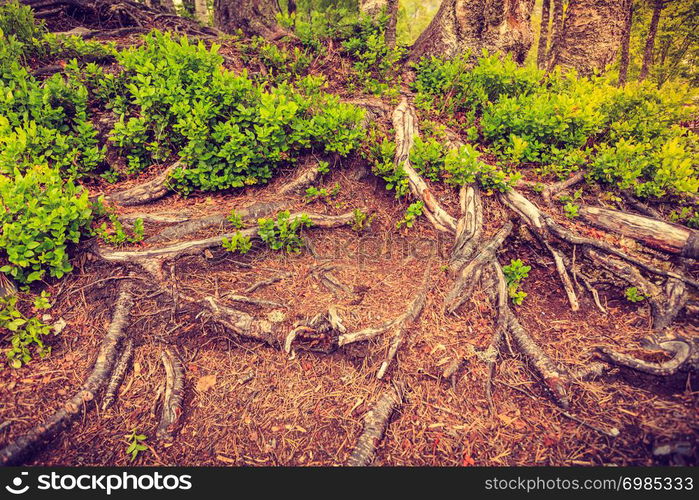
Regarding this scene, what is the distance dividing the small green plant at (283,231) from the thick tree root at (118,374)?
172 cm

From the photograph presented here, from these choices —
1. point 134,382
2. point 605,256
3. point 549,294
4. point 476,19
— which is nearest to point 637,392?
point 549,294

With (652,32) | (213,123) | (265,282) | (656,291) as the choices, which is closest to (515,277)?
(656,291)

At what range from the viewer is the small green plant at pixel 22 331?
2.98 metres

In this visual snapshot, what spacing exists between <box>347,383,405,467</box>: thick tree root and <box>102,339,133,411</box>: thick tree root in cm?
220

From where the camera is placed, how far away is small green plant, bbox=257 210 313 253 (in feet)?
12.5

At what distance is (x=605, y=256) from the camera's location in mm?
3662

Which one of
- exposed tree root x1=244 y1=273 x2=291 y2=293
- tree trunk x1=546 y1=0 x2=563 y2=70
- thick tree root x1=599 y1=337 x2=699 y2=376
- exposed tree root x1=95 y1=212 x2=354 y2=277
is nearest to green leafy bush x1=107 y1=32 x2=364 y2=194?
exposed tree root x1=95 y1=212 x2=354 y2=277

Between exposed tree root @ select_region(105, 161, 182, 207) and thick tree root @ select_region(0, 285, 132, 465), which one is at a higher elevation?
exposed tree root @ select_region(105, 161, 182, 207)

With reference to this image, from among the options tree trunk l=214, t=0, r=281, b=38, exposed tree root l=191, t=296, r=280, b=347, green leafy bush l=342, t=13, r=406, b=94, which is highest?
tree trunk l=214, t=0, r=281, b=38

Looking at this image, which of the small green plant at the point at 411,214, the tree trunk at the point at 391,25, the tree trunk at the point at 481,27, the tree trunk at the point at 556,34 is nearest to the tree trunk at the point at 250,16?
the tree trunk at the point at 391,25

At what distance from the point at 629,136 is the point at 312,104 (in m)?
4.33

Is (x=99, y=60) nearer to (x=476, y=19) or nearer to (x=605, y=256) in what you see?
(x=476, y=19)

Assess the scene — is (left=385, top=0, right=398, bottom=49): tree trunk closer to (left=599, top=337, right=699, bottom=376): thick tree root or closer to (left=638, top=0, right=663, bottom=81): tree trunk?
(left=599, top=337, right=699, bottom=376): thick tree root

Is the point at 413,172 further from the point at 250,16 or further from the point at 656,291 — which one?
the point at 250,16
